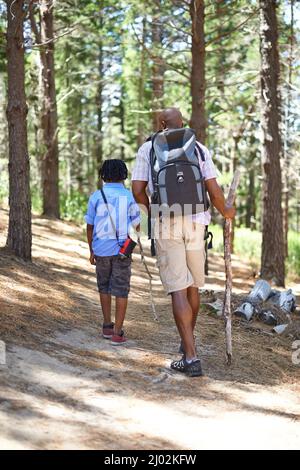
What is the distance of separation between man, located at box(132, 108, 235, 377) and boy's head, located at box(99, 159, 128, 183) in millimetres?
699

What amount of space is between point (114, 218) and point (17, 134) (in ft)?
11.2

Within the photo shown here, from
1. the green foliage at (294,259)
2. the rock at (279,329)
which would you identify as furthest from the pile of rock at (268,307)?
the green foliage at (294,259)

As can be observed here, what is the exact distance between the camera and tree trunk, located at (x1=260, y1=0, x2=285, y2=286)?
12.7 metres

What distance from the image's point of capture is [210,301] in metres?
8.91

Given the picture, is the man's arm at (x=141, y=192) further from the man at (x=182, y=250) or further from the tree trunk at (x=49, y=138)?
the tree trunk at (x=49, y=138)

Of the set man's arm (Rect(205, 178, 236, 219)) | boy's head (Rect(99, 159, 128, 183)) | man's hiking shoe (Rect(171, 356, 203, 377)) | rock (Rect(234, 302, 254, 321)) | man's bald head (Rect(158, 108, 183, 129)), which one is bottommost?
rock (Rect(234, 302, 254, 321))

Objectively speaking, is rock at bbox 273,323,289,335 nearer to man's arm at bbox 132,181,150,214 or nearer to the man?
the man

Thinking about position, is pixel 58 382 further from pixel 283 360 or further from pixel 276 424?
pixel 283 360

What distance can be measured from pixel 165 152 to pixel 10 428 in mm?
2545

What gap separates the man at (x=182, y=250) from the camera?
523 cm

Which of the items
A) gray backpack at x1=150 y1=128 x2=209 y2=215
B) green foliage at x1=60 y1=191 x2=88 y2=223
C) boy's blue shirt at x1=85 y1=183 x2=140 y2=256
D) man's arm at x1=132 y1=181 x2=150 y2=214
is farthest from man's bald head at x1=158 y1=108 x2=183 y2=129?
green foliage at x1=60 y1=191 x2=88 y2=223

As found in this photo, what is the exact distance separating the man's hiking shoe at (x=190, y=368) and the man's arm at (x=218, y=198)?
134 centimetres

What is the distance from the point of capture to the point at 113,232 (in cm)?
591

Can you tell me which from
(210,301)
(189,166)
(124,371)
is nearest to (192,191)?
(189,166)
